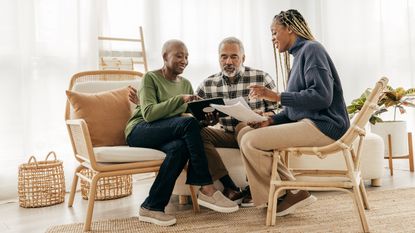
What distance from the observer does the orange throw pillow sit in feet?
7.73

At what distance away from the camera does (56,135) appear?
3.17 meters

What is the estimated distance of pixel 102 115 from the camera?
2.40 metres

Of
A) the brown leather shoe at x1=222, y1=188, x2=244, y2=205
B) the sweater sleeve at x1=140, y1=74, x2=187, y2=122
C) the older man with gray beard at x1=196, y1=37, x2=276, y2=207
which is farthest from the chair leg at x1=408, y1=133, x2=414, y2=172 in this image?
the sweater sleeve at x1=140, y1=74, x2=187, y2=122

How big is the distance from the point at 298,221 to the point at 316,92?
654mm

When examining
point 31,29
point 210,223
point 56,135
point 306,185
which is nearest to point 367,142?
point 306,185

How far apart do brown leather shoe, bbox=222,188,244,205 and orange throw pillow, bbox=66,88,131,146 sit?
2.20 feet

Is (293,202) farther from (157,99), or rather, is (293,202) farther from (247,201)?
(157,99)

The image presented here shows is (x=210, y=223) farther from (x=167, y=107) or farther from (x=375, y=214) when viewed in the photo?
(x=375, y=214)

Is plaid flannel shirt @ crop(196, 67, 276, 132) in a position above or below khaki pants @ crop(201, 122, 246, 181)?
above

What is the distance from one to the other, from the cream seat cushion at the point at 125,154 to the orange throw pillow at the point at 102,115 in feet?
1.00

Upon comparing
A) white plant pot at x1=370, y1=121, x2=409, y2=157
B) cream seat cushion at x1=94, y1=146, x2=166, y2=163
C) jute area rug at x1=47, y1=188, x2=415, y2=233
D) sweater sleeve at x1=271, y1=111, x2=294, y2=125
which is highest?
sweater sleeve at x1=271, y1=111, x2=294, y2=125

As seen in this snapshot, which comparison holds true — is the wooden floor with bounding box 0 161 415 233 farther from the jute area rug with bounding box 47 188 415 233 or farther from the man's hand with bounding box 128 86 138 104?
the man's hand with bounding box 128 86 138 104

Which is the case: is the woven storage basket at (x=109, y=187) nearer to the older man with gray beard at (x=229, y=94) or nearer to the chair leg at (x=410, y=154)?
the older man with gray beard at (x=229, y=94)

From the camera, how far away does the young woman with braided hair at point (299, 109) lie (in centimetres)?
184
